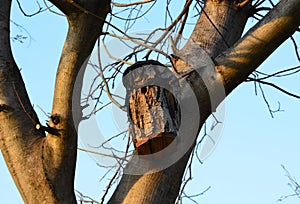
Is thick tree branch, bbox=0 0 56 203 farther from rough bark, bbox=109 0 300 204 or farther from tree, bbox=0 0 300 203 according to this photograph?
rough bark, bbox=109 0 300 204

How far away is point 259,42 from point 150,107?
410 millimetres

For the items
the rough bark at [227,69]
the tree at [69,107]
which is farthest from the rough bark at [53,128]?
the rough bark at [227,69]

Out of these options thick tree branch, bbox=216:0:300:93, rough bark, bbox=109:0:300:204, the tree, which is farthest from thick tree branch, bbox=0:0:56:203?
thick tree branch, bbox=216:0:300:93

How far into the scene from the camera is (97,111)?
2.13 m

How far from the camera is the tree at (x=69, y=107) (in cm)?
159

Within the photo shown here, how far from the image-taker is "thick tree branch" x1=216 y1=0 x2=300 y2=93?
172 cm

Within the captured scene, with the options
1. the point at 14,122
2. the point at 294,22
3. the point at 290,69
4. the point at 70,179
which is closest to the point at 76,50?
the point at 14,122

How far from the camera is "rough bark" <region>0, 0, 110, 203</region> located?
158 centimetres

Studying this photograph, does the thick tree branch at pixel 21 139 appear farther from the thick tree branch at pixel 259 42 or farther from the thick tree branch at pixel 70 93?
the thick tree branch at pixel 259 42

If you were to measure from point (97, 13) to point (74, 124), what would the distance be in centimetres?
34

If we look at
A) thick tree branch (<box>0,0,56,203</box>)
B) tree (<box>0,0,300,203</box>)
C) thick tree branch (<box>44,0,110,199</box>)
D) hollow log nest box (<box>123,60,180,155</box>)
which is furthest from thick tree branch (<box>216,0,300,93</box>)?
thick tree branch (<box>0,0,56,203</box>)

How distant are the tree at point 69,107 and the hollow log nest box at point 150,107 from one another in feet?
0.29

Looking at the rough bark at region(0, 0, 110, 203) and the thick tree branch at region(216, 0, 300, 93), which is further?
the thick tree branch at region(216, 0, 300, 93)

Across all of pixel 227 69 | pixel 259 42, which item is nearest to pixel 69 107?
pixel 227 69
